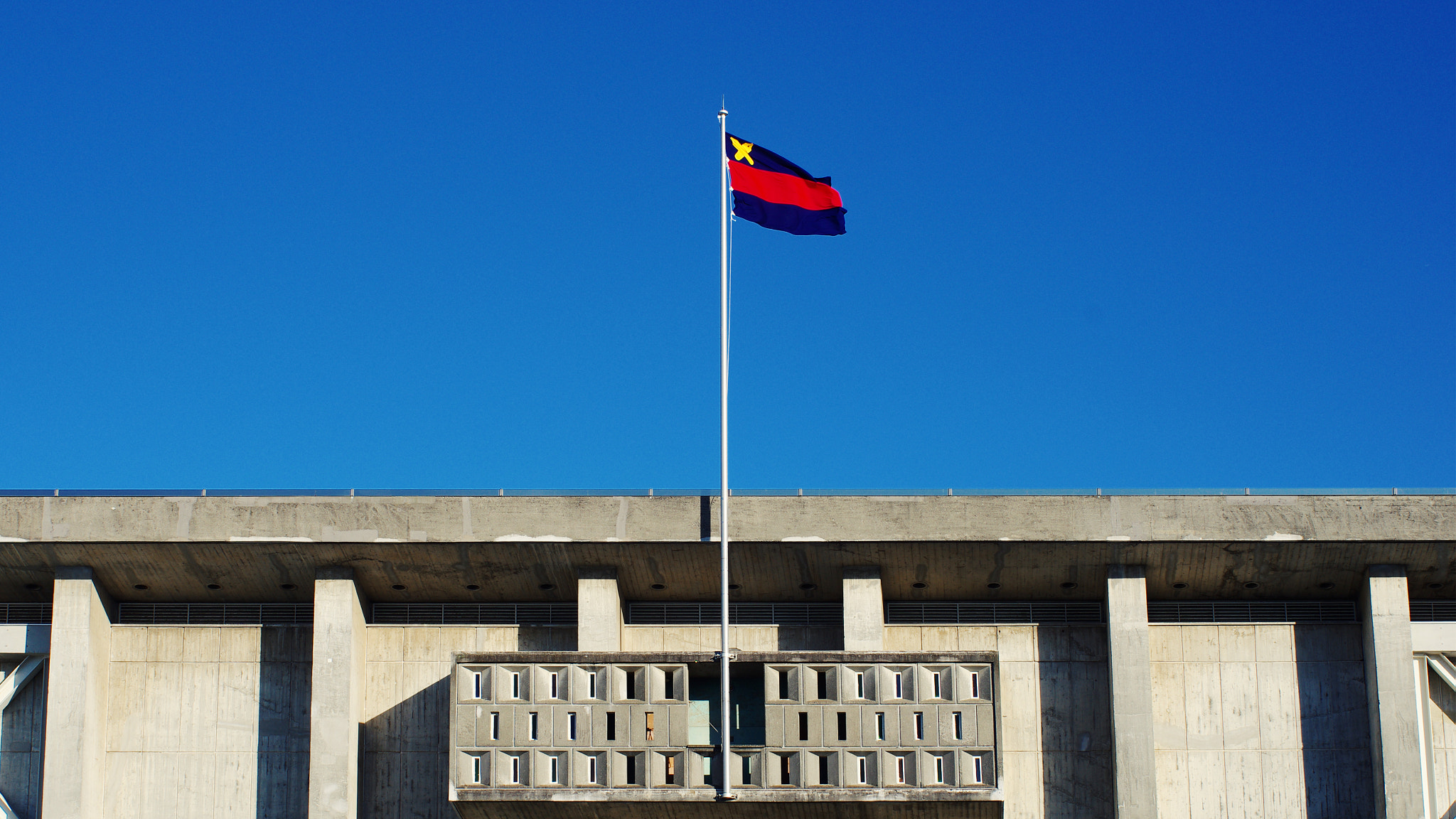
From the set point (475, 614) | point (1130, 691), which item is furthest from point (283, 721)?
point (1130, 691)

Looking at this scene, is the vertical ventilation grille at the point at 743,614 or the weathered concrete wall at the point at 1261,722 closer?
the weathered concrete wall at the point at 1261,722

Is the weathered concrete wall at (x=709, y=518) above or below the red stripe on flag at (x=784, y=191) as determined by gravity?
below

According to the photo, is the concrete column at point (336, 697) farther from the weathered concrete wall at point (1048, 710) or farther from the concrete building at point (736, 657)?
the weathered concrete wall at point (1048, 710)

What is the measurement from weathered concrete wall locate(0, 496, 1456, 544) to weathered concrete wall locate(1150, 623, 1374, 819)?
3.20 m

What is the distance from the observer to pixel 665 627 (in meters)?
44.1

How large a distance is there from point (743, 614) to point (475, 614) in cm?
672

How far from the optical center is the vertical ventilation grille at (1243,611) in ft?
142

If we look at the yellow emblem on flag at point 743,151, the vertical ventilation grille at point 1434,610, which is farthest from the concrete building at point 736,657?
the yellow emblem on flag at point 743,151

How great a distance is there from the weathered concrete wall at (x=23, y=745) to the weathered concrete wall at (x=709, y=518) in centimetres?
431

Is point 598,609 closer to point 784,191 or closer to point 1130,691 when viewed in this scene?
point 784,191

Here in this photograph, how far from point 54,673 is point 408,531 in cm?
919

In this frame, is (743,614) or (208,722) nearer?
(208,722)

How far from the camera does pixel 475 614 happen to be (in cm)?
4444

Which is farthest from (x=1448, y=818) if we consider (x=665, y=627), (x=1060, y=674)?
(x=665, y=627)
